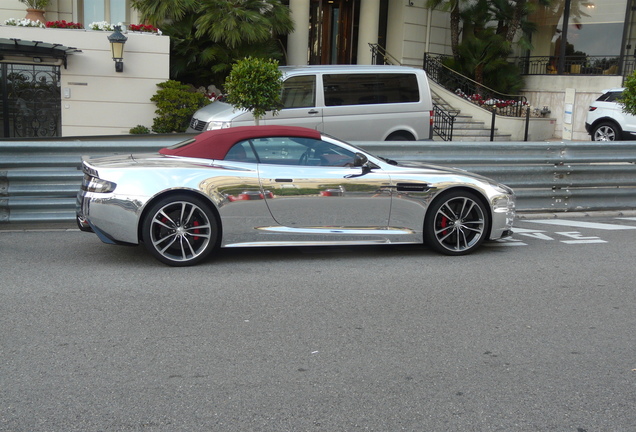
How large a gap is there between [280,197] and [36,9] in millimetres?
13330

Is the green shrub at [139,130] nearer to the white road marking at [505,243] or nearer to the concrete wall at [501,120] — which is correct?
the concrete wall at [501,120]

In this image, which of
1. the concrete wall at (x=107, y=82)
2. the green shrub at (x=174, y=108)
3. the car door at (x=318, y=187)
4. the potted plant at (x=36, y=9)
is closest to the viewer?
the car door at (x=318, y=187)

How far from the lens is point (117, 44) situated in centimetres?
1612

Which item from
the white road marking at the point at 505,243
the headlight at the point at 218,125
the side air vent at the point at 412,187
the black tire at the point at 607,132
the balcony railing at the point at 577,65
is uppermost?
the balcony railing at the point at 577,65

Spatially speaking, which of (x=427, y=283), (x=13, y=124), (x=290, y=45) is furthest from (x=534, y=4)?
(x=427, y=283)

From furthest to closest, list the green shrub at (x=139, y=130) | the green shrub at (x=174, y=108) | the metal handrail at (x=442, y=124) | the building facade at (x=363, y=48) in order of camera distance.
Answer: the metal handrail at (x=442, y=124) → the building facade at (x=363, y=48) → the green shrub at (x=174, y=108) → the green shrub at (x=139, y=130)

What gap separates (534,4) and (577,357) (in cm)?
1955

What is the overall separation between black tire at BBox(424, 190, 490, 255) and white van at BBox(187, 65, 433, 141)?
541 cm

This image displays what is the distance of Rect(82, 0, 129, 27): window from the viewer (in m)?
19.1

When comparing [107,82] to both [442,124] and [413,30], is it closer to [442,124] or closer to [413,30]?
[442,124]

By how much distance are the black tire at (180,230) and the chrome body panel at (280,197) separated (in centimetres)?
9

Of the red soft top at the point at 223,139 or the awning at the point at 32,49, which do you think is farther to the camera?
the awning at the point at 32,49

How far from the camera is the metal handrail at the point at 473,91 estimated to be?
21.7 m

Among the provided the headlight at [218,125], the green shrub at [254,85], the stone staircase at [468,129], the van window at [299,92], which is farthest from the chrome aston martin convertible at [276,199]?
the stone staircase at [468,129]
